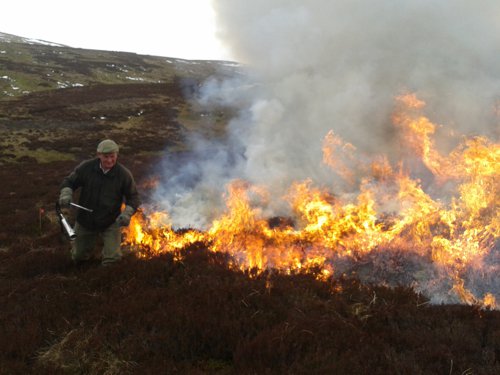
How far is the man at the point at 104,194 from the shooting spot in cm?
664

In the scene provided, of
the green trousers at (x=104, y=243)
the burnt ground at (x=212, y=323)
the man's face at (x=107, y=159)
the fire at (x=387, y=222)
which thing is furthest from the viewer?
the fire at (x=387, y=222)

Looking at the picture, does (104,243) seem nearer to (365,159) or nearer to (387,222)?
(387,222)

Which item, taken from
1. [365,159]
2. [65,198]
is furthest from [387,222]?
[65,198]

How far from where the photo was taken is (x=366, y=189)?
9766 millimetres

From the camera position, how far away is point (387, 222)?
8.77 m

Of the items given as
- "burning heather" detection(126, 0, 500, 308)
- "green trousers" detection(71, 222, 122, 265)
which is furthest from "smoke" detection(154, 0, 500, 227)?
"green trousers" detection(71, 222, 122, 265)

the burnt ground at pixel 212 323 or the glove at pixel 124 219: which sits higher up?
the glove at pixel 124 219

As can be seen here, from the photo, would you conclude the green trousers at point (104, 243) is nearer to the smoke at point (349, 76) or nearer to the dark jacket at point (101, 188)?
the dark jacket at point (101, 188)

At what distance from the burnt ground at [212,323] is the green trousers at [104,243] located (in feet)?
0.81

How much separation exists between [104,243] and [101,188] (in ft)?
3.53

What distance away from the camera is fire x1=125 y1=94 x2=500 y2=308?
7440 mm

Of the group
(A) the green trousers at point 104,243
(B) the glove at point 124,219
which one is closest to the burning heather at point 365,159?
(A) the green trousers at point 104,243

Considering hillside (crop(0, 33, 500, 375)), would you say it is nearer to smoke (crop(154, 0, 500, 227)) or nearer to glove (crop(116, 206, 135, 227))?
glove (crop(116, 206, 135, 227))

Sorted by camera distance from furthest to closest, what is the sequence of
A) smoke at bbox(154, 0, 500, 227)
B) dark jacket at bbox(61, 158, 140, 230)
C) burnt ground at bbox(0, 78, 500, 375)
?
smoke at bbox(154, 0, 500, 227) < dark jacket at bbox(61, 158, 140, 230) < burnt ground at bbox(0, 78, 500, 375)
